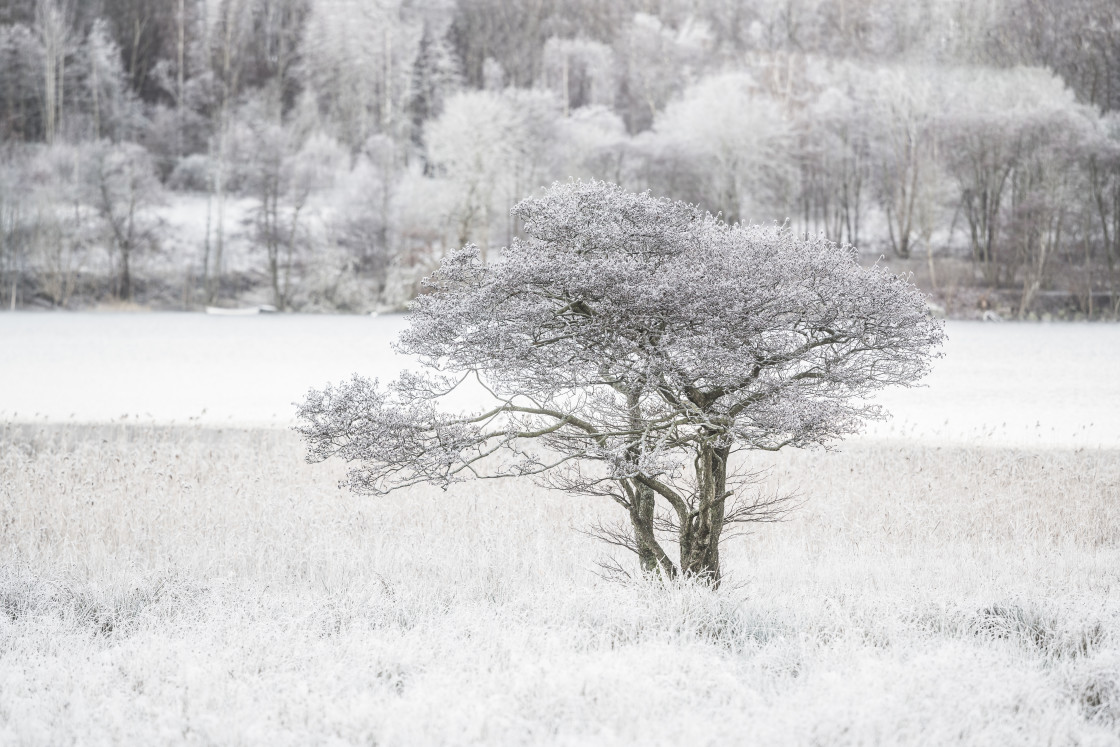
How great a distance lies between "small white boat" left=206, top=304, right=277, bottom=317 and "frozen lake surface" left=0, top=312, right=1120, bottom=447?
5.98ft

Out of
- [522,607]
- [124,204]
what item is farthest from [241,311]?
[522,607]

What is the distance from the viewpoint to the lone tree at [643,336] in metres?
4.41

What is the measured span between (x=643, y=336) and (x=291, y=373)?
17.4 meters

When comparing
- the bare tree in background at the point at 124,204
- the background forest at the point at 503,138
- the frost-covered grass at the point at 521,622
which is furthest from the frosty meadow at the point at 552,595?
the bare tree in background at the point at 124,204

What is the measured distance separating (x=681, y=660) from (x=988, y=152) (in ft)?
96.7

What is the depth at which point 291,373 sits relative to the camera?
20656 mm

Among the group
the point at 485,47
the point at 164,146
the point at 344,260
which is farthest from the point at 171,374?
the point at 485,47

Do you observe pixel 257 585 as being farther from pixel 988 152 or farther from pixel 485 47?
pixel 485 47

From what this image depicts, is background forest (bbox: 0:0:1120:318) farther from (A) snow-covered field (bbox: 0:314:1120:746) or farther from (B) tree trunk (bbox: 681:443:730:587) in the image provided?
(B) tree trunk (bbox: 681:443:730:587)

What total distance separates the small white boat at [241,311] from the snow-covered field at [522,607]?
2242cm

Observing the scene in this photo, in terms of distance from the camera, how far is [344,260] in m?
34.8

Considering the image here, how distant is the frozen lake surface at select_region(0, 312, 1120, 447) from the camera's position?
14.0 metres

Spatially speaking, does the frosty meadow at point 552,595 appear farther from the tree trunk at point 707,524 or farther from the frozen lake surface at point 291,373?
the frozen lake surface at point 291,373

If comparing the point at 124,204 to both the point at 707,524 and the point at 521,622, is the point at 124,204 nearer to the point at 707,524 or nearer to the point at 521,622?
the point at 707,524
